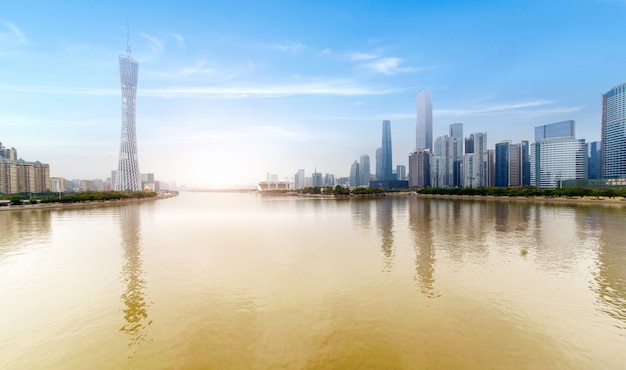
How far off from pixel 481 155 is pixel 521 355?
21448 centimetres

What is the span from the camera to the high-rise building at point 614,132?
135 metres

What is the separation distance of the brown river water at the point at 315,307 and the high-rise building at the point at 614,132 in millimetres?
162836

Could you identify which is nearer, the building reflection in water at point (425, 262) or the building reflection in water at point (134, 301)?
the building reflection in water at point (134, 301)

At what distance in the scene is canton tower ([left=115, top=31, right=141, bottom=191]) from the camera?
113 m

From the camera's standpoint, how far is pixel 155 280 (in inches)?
597

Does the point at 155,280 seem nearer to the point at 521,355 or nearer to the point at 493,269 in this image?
the point at 521,355

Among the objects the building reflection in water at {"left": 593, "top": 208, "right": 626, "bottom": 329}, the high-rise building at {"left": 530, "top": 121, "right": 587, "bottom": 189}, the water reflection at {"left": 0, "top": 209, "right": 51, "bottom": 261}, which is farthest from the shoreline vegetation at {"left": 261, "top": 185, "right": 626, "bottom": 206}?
the water reflection at {"left": 0, "top": 209, "right": 51, "bottom": 261}

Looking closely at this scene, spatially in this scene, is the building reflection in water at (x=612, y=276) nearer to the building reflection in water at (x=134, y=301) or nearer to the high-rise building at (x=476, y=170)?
the building reflection in water at (x=134, y=301)

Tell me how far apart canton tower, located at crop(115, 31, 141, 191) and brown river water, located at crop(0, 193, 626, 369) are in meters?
104

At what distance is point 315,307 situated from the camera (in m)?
11.8

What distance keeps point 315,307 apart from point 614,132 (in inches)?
7648

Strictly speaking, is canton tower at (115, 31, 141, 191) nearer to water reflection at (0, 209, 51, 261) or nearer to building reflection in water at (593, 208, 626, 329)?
water reflection at (0, 209, 51, 261)

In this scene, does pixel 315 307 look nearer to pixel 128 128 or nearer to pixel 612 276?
pixel 612 276

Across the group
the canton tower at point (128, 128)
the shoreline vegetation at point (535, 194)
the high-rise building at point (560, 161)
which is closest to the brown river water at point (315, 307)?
the shoreline vegetation at point (535, 194)
